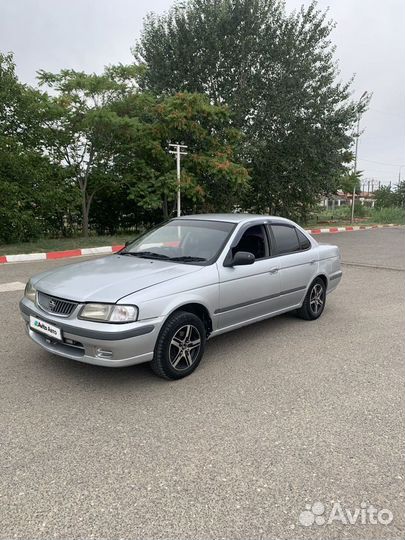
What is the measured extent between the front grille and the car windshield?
1.17 m

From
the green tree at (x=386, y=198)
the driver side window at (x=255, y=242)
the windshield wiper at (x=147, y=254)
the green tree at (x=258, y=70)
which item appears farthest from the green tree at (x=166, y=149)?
the green tree at (x=386, y=198)

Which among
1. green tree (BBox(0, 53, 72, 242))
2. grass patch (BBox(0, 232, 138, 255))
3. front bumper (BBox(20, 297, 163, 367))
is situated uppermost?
green tree (BBox(0, 53, 72, 242))

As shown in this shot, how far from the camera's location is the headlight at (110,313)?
3.34 metres

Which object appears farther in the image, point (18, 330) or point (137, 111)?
point (137, 111)

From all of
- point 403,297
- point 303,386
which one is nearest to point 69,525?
point 303,386

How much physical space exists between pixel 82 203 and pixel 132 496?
14190 mm

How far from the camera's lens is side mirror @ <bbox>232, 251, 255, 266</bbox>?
13.7ft

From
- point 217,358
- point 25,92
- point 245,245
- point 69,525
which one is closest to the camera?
point 69,525

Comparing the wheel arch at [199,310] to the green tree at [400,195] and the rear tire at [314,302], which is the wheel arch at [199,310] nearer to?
the rear tire at [314,302]

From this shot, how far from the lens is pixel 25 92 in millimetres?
12844

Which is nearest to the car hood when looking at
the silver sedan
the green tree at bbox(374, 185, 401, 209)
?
the silver sedan

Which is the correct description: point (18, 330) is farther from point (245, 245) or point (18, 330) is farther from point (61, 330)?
point (245, 245)

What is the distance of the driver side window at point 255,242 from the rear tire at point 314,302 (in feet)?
3.65

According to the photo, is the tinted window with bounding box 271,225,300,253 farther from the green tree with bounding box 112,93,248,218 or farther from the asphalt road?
the green tree with bounding box 112,93,248,218
